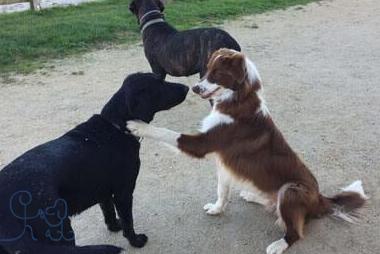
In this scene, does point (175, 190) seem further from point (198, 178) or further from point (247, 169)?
point (247, 169)

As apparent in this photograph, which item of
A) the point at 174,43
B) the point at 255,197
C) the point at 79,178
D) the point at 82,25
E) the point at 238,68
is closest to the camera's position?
the point at 79,178

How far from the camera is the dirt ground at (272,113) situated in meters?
3.96

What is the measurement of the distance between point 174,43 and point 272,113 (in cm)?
134

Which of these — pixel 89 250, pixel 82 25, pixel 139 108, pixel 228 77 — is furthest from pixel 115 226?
pixel 82 25

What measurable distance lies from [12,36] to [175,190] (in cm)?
540

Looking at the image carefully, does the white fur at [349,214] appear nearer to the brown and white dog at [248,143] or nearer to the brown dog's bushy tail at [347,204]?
the brown dog's bushy tail at [347,204]

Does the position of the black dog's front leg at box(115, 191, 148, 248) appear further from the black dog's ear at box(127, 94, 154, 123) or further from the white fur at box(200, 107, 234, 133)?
the white fur at box(200, 107, 234, 133)

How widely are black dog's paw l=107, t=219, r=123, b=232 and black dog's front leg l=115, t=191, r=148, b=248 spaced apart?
173mm

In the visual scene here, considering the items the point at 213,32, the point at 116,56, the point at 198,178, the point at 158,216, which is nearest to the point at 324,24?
the point at 116,56

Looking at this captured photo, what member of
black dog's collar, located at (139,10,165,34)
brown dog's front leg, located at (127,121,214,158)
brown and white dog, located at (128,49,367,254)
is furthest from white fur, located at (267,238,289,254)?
black dog's collar, located at (139,10,165,34)

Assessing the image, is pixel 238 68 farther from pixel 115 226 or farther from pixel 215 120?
pixel 115 226

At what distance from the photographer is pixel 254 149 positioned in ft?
12.3

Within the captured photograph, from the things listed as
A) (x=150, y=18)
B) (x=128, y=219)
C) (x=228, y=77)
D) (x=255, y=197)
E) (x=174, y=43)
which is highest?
(x=228, y=77)

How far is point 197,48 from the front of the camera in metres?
5.61
